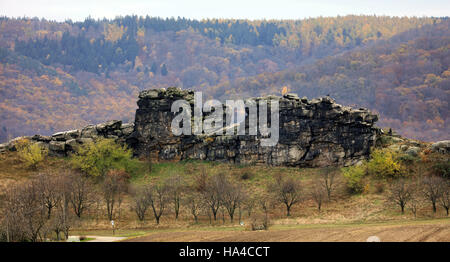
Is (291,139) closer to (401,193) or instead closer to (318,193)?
(318,193)

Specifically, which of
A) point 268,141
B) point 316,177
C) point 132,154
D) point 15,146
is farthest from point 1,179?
point 316,177

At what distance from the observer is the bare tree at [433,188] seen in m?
73.9

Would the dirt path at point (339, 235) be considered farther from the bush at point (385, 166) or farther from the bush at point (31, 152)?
the bush at point (31, 152)

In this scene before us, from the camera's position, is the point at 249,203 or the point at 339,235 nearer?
the point at 339,235

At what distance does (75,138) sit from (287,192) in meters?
49.5

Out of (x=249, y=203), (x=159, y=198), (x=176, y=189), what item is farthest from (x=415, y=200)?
(x=159, y=198)

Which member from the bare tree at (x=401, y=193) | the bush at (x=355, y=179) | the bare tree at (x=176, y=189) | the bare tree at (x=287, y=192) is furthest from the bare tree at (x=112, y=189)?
the bare tree at (x=401, y=193)

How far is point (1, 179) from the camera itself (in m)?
94.2

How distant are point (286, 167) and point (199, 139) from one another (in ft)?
57.8

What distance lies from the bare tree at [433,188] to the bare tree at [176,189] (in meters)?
36.0

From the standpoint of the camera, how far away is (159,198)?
82.2 meters

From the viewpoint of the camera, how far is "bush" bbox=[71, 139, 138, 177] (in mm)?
97875

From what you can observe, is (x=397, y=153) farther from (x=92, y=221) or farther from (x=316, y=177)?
(x=92, y=221)

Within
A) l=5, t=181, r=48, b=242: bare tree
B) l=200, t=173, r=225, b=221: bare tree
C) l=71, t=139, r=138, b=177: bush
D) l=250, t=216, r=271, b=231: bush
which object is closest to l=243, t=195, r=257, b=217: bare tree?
l=200, t=173, r=225, b=221: bare tree
